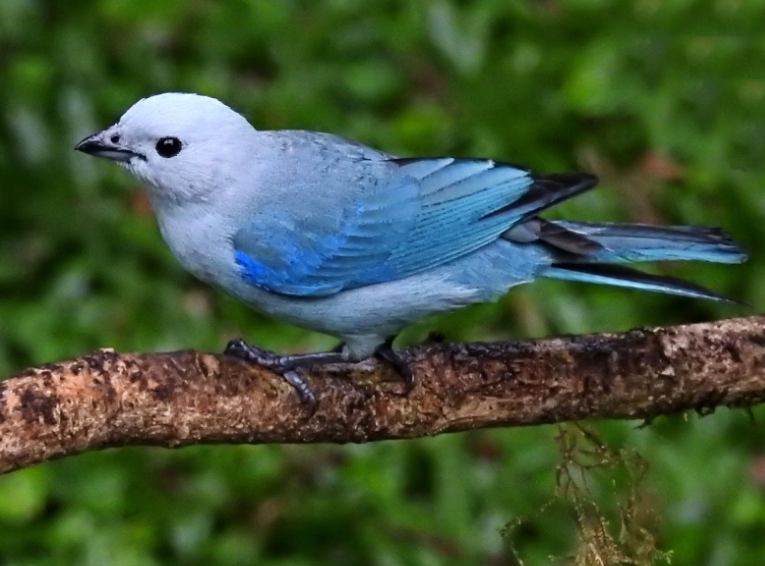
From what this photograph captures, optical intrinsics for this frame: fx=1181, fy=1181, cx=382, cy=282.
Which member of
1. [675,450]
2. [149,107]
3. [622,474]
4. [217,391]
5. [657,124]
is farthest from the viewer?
[657,124]

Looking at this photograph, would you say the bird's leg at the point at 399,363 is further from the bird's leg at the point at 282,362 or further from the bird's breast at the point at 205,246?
the bird's breast at the point at 205,246

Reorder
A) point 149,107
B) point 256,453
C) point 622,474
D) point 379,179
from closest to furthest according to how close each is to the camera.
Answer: point 149,107
point 379,179
point 622,474
point 256,453

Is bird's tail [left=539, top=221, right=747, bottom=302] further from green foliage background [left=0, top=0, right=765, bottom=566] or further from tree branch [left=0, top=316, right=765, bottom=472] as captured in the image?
green foliage background [left=0, top=0, right=765, bottom=566]

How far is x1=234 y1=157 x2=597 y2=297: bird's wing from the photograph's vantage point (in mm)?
3381

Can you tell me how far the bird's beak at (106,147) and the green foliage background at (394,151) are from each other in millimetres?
1415

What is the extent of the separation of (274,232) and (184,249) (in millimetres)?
259

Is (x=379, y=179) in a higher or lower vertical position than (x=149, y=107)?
lower

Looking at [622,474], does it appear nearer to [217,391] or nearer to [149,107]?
[217,391]

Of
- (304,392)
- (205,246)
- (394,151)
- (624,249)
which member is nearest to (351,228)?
(205,246)

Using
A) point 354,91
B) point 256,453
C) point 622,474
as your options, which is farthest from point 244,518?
point 354,91

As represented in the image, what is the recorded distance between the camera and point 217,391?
2.85m

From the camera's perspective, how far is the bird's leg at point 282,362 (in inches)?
118

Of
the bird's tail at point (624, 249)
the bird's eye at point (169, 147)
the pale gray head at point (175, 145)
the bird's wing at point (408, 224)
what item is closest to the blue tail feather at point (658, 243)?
the bird's tail at point (624, 249)

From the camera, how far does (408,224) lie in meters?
3.48
